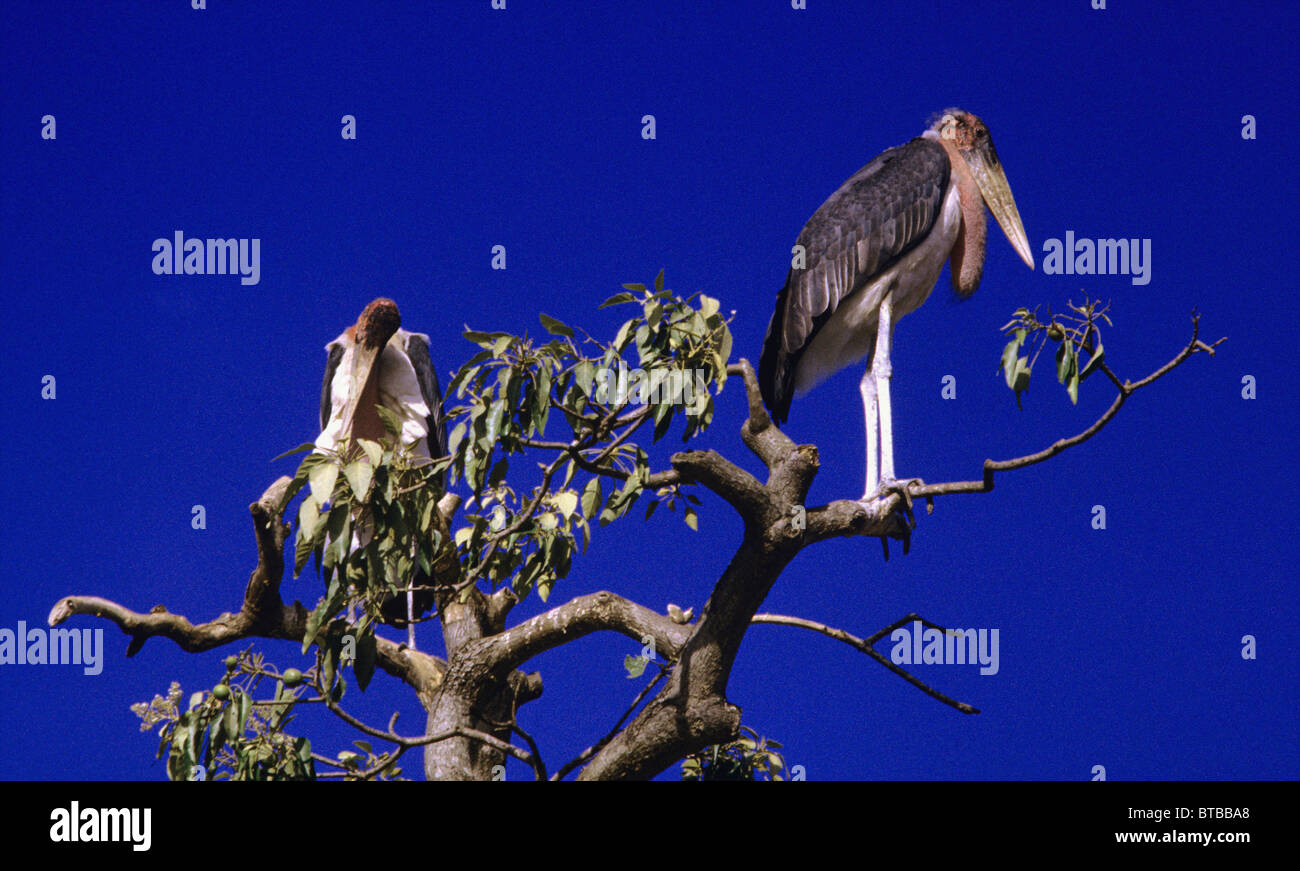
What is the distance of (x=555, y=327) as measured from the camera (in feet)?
17.7

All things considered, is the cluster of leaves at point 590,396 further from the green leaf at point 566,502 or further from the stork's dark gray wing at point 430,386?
the stork's dark gray wing at point 430,386

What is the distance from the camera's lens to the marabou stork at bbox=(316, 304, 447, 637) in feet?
27.2

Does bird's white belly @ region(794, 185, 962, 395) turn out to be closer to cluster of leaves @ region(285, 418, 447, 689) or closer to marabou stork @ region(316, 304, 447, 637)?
marabou stork @ region(316, 304, 447, 637)

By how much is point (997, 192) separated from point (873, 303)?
127cm

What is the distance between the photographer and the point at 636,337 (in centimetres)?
541

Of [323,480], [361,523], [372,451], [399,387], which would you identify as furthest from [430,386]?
[323,480]

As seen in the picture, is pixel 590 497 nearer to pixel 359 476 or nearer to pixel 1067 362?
pixel 359 476

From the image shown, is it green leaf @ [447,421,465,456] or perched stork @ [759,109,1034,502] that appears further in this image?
perched stork @ [759,109,1034,502]

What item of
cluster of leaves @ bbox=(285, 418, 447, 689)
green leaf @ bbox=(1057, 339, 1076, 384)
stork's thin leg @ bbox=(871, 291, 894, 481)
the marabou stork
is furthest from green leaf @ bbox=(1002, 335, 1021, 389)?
the marabou stork

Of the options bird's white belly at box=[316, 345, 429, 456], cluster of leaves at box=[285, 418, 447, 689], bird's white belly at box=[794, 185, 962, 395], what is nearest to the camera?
cluster of leaves at box=[285, 418, 447, 689]
